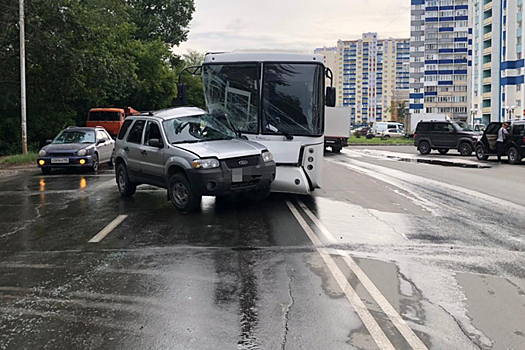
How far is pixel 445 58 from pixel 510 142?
111995 millimetres

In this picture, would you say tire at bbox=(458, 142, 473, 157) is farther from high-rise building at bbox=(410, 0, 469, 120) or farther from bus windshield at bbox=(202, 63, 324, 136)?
high-rise building at bbox=(410, 0, 469, 120)

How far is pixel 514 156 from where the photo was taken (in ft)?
78.6

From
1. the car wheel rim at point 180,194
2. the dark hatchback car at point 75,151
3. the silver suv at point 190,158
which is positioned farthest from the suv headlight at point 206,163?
the dark hatchback car at point 75,151

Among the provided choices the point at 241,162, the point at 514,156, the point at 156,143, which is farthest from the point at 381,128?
the point at 241,162

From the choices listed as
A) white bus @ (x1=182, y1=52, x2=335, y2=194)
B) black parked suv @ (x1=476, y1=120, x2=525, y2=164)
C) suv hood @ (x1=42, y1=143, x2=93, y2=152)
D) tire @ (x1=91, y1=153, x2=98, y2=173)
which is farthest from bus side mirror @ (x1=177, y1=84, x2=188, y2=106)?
black parked suv @ (x1=476, y1=120, x2=525, y2=164)

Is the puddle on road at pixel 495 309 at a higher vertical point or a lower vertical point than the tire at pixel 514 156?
lower

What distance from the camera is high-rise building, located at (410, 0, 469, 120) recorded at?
127 m

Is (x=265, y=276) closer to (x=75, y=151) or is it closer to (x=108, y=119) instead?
(x=75, y=151)

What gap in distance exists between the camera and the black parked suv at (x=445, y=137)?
1207 inches

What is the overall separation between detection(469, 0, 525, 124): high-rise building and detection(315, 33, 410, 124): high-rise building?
71.5 meters

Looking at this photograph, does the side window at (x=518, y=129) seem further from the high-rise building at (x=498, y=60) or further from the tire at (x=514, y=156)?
the high-rise building at (x=498, y=60)

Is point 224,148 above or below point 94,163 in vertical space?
above

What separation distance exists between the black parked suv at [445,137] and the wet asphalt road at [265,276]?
66.2ft

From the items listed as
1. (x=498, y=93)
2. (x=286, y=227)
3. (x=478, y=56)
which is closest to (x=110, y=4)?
(x=286, y=227)
